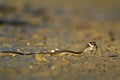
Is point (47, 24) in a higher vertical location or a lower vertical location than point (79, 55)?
higher

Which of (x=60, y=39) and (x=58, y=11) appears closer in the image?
(x=60, y=39)

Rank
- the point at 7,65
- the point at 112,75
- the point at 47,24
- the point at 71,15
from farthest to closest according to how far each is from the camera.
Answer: the point at 71,15, the point at 47,24, the point at 7,65, the point at 112,75

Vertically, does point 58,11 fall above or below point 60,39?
above

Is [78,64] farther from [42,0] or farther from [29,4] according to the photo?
[42,0]

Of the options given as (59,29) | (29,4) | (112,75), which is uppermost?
(29,4)

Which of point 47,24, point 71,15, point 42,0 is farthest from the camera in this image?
point 42,0

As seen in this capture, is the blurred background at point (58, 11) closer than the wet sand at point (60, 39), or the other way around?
the wet sand at point (60, 39)

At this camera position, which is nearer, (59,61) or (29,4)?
(59,61)

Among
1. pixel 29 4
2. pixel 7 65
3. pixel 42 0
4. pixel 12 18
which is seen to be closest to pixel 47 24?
pixel 12 18

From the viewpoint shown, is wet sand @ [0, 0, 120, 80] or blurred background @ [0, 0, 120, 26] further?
blurred background @ [0, 0, 120, 26]
